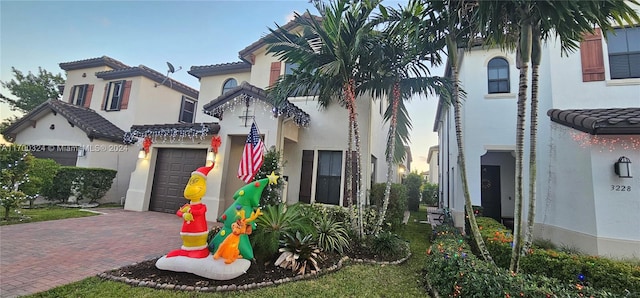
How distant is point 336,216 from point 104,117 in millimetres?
16519

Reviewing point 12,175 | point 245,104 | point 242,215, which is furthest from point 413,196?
point 12,175

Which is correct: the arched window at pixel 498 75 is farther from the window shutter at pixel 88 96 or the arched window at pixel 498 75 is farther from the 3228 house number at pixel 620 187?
the window shutter at pixel 88 96

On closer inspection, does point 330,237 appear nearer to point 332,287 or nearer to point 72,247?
point 332,287

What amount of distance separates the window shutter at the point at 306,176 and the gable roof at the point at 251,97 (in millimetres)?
1327

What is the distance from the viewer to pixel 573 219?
22.7 feet

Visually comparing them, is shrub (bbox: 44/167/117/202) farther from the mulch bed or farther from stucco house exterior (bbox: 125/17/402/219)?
the mulch bed

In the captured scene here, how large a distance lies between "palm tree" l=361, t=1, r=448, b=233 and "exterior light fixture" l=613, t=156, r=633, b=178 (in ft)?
14.0

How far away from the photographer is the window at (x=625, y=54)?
24.9 ft

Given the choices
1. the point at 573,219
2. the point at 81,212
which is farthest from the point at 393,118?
the point at 81,212

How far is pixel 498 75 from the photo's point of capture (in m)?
9.57

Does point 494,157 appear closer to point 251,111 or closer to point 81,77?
point 251,111

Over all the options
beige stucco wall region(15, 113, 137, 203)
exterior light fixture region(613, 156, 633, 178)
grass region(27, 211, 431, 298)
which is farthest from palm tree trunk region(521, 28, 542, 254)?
beige stucco wall region(15, 113, 137, 203)

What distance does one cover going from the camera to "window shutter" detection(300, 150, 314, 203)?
10516 mm

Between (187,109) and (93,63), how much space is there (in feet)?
20.4
